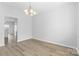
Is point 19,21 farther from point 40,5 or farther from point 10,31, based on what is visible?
point 40,5

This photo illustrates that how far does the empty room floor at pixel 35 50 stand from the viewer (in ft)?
5.61

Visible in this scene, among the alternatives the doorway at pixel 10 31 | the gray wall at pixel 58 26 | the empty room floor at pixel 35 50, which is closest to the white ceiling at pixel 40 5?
the gray wall at pixel 58 26

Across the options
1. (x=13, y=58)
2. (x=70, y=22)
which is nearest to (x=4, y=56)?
(x=13, y=58)

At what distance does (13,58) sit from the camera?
174cm

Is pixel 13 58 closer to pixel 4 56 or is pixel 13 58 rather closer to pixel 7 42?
pixel 4 56

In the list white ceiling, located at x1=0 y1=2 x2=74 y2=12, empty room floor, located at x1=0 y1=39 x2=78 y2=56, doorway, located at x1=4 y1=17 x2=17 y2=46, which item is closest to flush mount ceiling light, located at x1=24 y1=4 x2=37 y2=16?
white ceiling, located at x1=0 y1=2 x2=74 y2=12

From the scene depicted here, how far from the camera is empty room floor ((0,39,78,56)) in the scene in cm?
171

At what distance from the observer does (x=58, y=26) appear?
172cm

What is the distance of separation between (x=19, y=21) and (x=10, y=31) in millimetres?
226

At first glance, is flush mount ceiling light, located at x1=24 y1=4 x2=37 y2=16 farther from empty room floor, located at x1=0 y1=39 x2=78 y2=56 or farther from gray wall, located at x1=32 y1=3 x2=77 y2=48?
empty room floor, located at x1=0 y1=39 x2=78 y2=56

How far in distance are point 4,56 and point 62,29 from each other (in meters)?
1.06

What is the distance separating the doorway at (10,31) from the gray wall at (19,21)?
5 centimetres

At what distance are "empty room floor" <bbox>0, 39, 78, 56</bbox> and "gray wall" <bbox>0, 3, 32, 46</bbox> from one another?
0.12 meters

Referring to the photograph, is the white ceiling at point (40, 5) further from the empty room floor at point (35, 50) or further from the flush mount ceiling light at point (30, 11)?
the empty room floor at point (35, 50)
